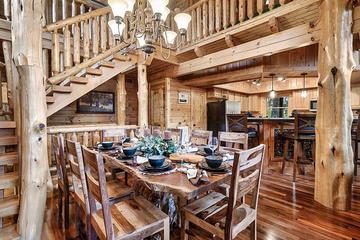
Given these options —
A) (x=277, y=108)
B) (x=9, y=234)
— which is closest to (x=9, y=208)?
(x=9, y=234)

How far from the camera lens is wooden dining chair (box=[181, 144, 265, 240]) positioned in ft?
3.84

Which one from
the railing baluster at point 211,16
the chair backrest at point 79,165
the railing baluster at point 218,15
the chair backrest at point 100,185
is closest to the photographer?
the chair backrest at point 100,185

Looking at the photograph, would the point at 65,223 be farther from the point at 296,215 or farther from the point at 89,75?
the point at 296,215

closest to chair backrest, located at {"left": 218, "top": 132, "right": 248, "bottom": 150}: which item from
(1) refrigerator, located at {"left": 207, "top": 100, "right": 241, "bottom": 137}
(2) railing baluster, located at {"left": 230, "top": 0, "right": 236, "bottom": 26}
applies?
(2) railing baluster, located at {"left": 230, "top": 0, "right": 236, "bottom": 26}

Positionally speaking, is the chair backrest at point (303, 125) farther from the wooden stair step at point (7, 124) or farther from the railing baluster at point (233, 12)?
the wooden stair step at point (7, 124)

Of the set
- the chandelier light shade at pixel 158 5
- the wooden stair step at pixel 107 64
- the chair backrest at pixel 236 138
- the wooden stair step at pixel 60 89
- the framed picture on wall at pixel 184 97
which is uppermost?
the chandelier light shade at pixel 158 5

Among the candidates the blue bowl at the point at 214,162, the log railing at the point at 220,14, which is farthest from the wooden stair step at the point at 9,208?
the log railing at the point at 220,14

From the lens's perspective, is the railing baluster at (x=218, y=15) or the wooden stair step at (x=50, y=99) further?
the railing baluster at (x=218, y=15)

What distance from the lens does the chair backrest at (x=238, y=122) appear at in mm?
3658

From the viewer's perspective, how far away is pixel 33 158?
5.50 feet

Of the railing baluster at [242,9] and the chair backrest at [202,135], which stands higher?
the railing baluster at [242,9]

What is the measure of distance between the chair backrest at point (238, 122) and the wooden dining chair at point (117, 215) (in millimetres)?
2656

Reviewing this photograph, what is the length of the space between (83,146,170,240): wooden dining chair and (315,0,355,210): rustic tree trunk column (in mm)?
2168

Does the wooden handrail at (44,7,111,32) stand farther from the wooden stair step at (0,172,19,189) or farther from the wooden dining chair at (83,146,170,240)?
the wooden dining chair at (83,146,170,240)
